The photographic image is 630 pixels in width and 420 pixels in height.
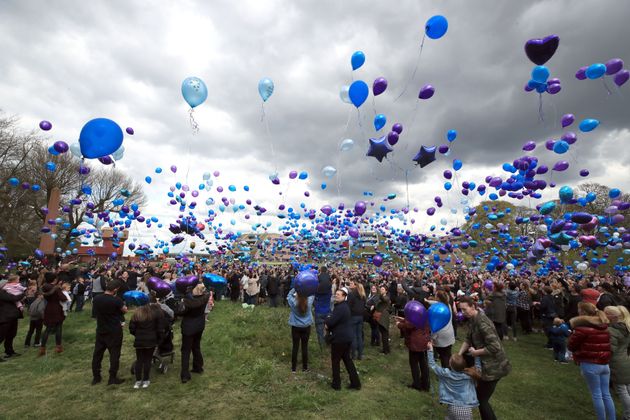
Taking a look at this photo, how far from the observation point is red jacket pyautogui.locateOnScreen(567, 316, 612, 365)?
3736 millimetres

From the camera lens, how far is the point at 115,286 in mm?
5168

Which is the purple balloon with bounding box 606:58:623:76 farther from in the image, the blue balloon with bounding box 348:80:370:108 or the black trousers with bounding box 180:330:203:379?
the black trousers with bounding box 180:330:203:379

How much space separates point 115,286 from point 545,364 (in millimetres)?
9576

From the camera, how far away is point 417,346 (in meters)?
5.02

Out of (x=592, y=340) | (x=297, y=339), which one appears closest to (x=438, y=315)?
(x=592, y=340)

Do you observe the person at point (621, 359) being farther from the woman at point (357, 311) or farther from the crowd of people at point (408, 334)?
the woman at point (357, 311)

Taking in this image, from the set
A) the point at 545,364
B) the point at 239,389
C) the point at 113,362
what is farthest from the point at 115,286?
the point at 545,364

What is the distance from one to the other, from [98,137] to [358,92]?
6010 millimetres

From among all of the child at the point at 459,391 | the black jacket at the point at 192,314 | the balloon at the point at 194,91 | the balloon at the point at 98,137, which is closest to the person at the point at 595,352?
the child at the point at 459,391

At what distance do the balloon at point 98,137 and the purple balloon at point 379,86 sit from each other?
6.37 meters

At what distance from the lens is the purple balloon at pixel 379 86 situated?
8.16 meters

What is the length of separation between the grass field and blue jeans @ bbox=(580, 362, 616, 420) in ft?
3.54

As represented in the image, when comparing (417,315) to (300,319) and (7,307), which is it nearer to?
(300,319)

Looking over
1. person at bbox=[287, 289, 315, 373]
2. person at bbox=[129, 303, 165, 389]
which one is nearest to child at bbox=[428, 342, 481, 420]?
person at bbox=[287, 289, 315, 373]
